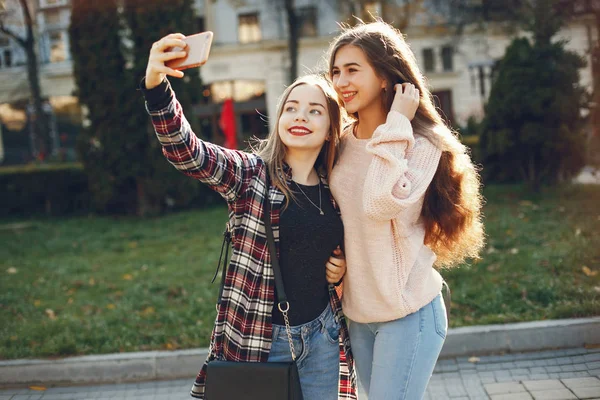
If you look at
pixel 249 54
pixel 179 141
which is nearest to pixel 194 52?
pixel 179 141

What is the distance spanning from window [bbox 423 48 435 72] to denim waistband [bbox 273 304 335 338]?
28.2 metres

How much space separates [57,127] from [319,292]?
29.8 metres

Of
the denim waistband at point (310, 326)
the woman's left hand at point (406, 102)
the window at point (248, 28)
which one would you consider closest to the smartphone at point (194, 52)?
the woman's left hand at point (406, 102)

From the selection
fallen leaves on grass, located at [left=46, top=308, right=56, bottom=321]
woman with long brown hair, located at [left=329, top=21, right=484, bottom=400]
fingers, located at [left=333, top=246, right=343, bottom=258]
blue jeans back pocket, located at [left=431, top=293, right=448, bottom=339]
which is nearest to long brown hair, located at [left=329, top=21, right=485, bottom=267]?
woman with long brown hair, located at [left=329, top=21, right=484, bottom=400]

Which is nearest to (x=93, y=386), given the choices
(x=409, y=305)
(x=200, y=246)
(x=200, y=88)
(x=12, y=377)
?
(x=12, y=377)

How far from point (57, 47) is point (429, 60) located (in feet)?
58.3

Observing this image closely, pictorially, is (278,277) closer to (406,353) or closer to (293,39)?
(406,353)

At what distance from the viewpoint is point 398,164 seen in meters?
2.65

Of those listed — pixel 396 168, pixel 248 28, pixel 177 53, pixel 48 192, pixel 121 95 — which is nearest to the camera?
pixel 177 53

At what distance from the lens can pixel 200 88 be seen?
12.9 metres

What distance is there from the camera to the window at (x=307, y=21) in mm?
27531

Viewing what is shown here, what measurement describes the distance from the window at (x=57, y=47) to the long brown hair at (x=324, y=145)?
29.1 meters

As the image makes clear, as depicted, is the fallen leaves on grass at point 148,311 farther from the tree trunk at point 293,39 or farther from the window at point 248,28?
the window at point 248,28

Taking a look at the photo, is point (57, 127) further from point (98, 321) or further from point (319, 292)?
point (319, 292)
